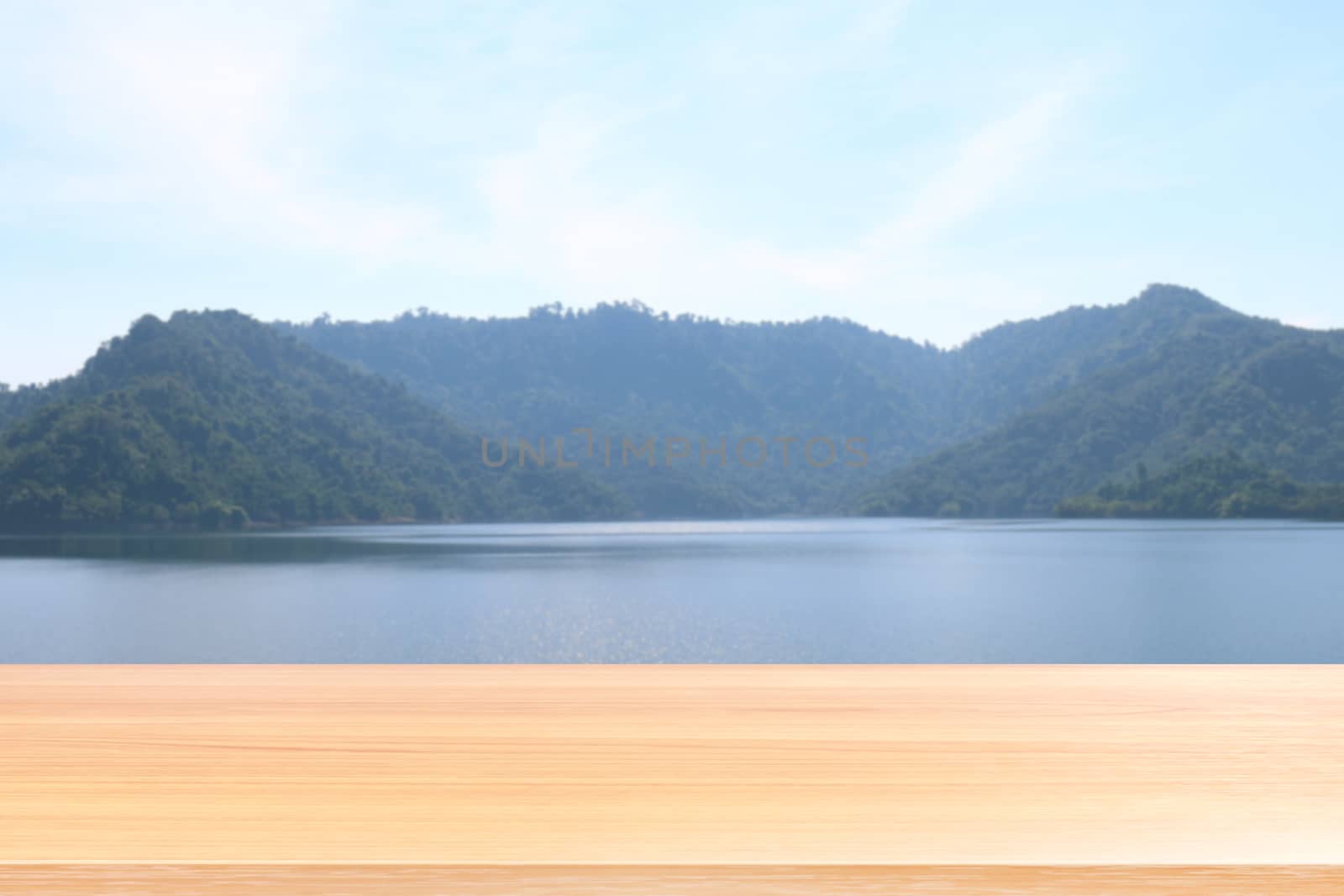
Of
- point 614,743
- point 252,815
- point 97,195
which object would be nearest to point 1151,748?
point 614,743

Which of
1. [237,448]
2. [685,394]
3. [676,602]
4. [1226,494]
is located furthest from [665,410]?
[676,602]

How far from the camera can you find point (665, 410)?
6931 centimetres

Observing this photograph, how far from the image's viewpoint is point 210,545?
48594 mm

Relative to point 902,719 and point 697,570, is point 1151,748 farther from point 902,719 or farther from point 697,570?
point 697,570

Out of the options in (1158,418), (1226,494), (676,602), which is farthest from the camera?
(1158,418)

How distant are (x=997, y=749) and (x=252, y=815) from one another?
1.03 m

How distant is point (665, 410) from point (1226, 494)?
32005mm

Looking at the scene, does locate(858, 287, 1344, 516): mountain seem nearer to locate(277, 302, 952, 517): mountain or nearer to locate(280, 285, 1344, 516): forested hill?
locate(280, 285, 1344, 516): forested hill

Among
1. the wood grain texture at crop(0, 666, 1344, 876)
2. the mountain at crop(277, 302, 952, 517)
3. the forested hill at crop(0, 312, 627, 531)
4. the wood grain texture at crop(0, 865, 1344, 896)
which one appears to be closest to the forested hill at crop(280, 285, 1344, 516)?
the mountain at crop(277, 302, 952, 517)

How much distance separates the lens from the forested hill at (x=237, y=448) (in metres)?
44.2

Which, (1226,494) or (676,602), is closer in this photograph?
(676,602)

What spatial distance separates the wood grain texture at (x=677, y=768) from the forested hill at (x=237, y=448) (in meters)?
46.2

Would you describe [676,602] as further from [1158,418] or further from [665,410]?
[1158,418]

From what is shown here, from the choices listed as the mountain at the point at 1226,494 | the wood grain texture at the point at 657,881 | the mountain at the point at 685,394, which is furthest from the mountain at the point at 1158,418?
the wood grain texture at the point at 657,881
